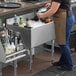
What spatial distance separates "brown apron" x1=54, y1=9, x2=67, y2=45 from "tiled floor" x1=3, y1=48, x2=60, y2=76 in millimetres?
553

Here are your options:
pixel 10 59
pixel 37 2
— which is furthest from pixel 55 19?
pixel 10 59

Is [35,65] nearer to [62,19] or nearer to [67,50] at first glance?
[67,50]

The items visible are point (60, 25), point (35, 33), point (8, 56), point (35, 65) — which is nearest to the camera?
point (8, 56)

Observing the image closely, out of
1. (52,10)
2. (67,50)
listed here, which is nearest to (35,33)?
(52,10)

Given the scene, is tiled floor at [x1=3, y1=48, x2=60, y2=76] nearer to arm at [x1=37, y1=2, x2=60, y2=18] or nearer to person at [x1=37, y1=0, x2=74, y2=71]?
person at [x1=37, y1=0, x2=74, y2=71]

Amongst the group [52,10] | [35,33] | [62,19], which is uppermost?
[52,10]

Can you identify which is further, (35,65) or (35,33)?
(35,65)

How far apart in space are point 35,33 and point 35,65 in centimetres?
75

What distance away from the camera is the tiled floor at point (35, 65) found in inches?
150

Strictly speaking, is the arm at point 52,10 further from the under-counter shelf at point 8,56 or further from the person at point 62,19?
the under-counter shelf at point 8,56

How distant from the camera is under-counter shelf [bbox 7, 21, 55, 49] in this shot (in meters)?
3.40

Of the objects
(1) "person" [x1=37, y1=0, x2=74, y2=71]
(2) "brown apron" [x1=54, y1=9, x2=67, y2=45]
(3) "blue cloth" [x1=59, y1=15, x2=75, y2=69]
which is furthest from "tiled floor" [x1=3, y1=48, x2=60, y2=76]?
(2) "brown apron" [x1=54, y1=9, x2=67, y2=45]

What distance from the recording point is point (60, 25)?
11.8ft

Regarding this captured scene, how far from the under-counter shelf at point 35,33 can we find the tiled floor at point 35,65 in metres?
0.49
